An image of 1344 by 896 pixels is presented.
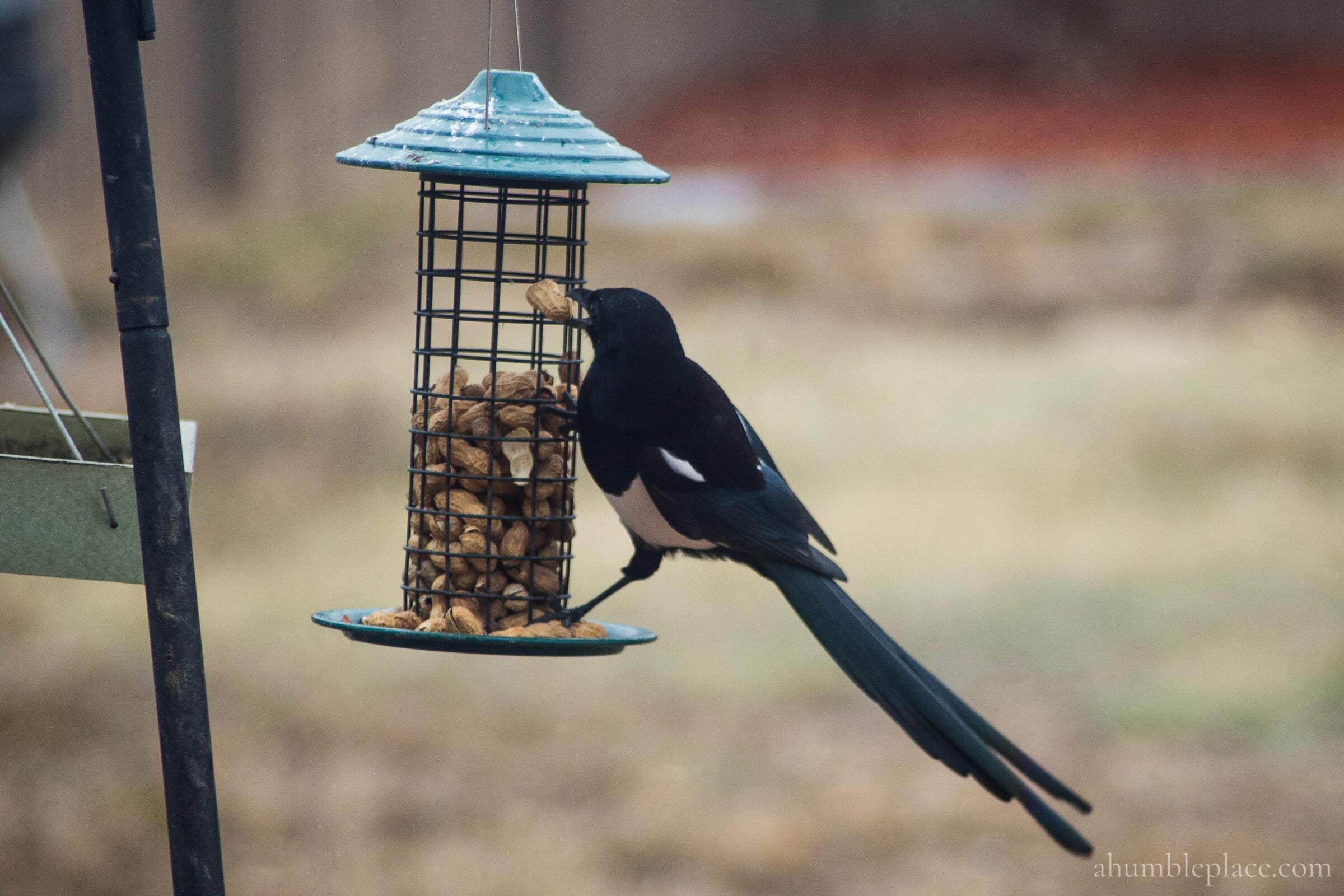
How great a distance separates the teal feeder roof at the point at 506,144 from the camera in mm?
2582

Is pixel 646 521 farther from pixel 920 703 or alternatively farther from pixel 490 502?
pixel 920 703

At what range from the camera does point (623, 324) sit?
299 centimetres

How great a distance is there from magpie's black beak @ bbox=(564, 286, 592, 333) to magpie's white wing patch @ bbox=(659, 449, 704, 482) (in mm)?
292

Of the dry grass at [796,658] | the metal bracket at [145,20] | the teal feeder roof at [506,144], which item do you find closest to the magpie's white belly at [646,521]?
the teal feeder roof at [506,144]

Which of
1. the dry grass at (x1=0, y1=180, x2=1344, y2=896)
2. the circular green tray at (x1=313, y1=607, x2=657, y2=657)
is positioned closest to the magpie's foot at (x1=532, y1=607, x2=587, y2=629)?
the circular green tray at (x1=313, y1=607, x2=657, y2=657)

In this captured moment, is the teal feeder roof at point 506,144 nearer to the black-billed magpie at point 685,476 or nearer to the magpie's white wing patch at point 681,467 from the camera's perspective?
the black-billed magpie at point 685,476

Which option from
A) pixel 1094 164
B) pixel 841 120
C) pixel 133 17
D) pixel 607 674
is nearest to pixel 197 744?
pixel 133 17

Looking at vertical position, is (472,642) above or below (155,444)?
below

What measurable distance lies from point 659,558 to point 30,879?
2.67 meters

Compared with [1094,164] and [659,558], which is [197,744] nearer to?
[659,558]

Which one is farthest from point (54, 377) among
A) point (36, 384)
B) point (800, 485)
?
point (800, 485)

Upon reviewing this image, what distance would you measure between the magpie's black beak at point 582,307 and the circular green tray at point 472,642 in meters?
0.63

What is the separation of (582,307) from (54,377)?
3.89 feet

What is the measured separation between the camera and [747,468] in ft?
10.5
